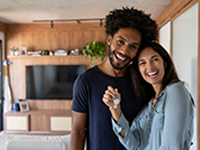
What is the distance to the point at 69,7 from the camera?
130 inches

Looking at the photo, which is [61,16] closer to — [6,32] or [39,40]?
[39,40]

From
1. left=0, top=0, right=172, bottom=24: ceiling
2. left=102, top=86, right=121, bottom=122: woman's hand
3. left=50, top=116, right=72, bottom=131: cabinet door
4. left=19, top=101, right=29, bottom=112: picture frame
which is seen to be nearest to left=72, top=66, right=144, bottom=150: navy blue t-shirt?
left=102, top=86, right=121, bottom=122: woman's hand

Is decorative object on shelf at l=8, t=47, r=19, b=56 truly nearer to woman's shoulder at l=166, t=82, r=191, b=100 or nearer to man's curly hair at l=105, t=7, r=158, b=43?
man's curly hair at l=105, t=7, r=158, b=43

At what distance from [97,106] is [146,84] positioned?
0.41 m

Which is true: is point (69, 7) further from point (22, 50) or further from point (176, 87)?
point (176, 87)

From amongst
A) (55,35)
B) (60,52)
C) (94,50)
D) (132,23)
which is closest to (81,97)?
(132,23)

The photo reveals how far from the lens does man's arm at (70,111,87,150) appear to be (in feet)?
4.19

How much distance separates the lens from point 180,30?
2514 mm

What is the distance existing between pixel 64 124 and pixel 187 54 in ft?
10.5

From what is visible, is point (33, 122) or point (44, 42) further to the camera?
point (44, 42)

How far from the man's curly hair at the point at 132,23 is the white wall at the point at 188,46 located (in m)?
0.77

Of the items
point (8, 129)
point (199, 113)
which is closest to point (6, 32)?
point (8, 129)

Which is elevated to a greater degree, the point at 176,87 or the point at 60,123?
the point at 176,87

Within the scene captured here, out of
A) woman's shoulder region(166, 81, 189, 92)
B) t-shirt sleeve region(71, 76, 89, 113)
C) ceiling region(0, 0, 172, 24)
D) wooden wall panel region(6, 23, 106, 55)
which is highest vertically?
ceiling region(0, 0, 172, 24)
